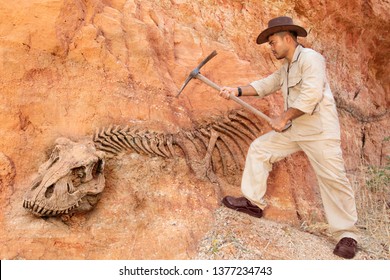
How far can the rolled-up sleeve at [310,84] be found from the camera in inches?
156

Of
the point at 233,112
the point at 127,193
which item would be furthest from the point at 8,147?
the point at 233,112

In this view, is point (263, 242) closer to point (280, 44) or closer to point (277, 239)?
point (277, 239)

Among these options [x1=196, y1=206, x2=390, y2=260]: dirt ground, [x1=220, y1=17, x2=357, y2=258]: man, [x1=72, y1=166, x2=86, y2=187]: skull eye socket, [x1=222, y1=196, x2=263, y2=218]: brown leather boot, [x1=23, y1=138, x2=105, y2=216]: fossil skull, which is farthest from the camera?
[x1=222, y1=196, x2=263, y2=218]: brown leather boot

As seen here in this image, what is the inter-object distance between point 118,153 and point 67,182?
701 mm

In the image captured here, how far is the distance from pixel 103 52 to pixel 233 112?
5.18ft

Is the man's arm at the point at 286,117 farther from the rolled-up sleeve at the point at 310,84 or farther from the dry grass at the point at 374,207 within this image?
the dry grass at the point at 374,207

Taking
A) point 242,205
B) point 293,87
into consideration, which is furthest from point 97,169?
point 293,87

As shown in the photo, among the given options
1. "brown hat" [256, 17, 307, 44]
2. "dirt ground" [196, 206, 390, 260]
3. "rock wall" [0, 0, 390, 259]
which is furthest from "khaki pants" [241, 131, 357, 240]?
"brown hat" [256, 17, 307, 44]

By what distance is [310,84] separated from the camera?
13.0 ft

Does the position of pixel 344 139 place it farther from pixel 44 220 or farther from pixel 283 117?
pixel 44 220

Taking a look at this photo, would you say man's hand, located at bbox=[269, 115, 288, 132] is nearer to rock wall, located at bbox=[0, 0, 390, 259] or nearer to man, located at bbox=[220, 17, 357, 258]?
man, located at bbox=[220, 17, 357, 258]

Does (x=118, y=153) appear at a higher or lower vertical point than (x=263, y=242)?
higher

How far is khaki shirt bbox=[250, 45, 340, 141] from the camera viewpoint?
3.98 meters

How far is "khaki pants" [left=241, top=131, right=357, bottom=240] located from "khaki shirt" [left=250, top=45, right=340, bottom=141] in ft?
0.33
